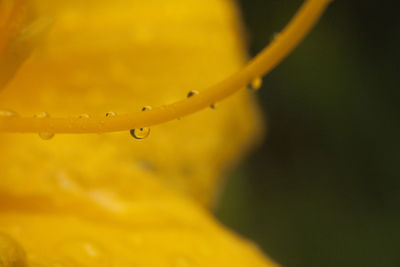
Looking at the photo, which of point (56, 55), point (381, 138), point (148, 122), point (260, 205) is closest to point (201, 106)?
point (148, 122)

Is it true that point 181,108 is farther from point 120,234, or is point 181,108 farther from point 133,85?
point 133,85

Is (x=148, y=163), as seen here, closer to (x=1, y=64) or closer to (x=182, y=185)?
(x=182, y=185)

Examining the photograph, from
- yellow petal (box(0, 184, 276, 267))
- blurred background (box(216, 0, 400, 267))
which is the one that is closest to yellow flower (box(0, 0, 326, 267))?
yellow petal (box(0, 184, 276, 267))

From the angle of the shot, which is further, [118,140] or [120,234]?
[118,140]

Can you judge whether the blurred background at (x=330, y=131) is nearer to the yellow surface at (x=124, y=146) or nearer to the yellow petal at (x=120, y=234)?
the yellow surface at (x=124, y=146)

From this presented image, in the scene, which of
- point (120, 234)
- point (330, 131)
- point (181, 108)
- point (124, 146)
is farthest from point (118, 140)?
point (330, 131)

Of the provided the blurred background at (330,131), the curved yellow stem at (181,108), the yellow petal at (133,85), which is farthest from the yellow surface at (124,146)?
the blurred background at (330,131)

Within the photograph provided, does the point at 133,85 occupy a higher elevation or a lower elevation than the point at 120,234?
higher

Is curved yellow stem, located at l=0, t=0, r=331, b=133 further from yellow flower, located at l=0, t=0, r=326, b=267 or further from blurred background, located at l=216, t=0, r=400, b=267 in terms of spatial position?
blurred background, located at l=216, t=0, r=400, b=267
